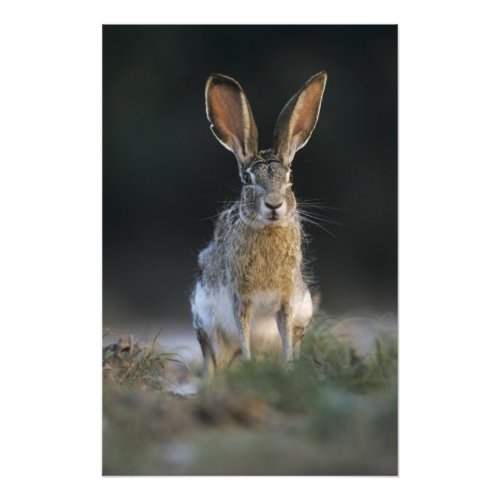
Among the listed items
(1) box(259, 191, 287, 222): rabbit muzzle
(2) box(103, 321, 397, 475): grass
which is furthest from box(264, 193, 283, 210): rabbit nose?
(2) box(103, 321, 397, 475): grass

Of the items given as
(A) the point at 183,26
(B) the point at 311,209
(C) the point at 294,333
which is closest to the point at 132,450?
(C) the point at 294,333

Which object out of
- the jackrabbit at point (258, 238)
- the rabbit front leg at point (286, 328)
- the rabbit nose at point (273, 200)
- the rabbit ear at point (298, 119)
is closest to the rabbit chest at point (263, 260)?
the jackrabbit at point (258, 238)

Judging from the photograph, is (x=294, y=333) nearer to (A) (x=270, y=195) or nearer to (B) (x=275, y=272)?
(B) (x=275, y=272)

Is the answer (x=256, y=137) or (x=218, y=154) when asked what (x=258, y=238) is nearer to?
(x=256, y=137)

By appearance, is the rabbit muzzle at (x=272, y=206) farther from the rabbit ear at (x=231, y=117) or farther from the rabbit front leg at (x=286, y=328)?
the rabbit front leg at (x=286, y=328)

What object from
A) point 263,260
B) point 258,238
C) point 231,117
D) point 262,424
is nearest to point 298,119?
point 231,117

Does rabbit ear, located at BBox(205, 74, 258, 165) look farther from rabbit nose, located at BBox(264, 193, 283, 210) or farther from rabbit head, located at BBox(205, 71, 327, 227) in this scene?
rabbit nose, located at BBox(264, 193, 283, 210)
